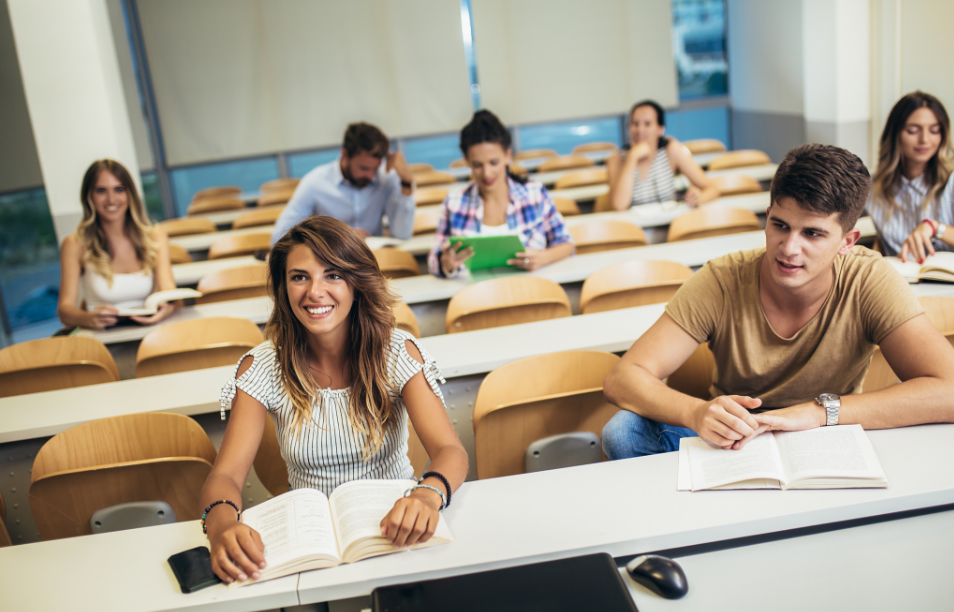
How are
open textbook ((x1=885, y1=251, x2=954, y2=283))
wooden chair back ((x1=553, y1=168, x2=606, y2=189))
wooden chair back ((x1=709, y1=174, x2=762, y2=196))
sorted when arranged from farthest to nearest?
1. wooden chair back ((x1=553, y1=168, x2=606, y2=189))
2. wooden chair back ((x1=709, y1=174, x2=762, y2=196))
3. open textbook ((x1=885, y1=251, x2=954, y2=283))

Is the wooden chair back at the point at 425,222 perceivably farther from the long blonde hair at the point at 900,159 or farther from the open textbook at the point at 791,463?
the open textbook at the point at 791,463

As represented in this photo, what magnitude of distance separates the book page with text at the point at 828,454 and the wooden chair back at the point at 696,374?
2.06 ft

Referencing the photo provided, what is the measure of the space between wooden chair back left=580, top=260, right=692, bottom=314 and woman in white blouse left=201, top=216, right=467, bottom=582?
1.28m

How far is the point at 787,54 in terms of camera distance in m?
6.91

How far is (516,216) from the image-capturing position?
→ 3377 mm

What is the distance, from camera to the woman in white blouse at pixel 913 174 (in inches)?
111

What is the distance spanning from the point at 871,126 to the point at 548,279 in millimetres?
4237

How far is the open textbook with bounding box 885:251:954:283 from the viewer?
246cm

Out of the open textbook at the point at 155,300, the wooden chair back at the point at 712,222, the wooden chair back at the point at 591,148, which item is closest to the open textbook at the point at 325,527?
the open textbook at the point at 155,300

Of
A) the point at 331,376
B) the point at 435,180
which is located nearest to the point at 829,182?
the point at 331,376

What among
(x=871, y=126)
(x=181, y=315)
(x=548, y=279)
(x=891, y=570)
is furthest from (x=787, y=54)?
(x=891, y=570)

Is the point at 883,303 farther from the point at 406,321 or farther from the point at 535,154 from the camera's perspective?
the point at 535,154

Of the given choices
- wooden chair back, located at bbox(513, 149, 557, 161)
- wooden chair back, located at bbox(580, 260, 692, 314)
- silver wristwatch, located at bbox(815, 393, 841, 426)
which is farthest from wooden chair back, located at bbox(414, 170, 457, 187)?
silver wristwatch, located at bbox(815, 393, 841, 426)

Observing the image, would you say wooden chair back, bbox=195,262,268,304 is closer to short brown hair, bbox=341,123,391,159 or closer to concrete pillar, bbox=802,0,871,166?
short brown hair, bbox=341,123,391,159
